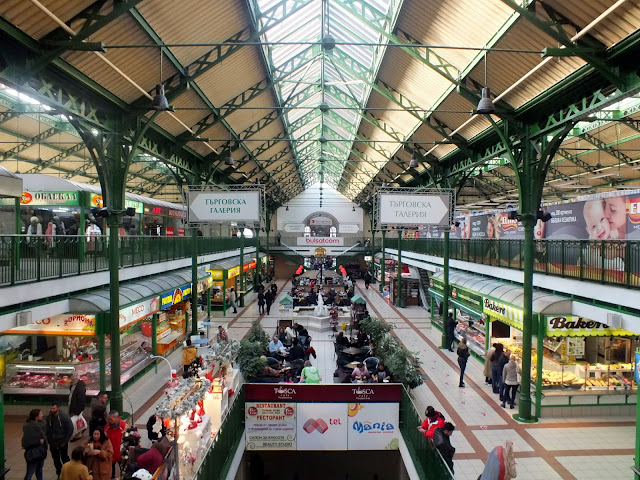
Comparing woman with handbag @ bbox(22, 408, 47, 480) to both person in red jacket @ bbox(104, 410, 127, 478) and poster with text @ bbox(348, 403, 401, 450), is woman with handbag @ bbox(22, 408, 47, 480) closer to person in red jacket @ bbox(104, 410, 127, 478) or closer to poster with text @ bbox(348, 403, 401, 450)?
person in red jacket @ bbox(104, 410, 127, 478)

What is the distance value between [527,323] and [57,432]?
9.63 m

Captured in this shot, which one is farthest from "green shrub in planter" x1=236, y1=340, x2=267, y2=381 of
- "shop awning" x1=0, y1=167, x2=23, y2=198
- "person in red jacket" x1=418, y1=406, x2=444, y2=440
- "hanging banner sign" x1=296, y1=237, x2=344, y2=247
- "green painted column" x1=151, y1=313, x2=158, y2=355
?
"hanging banner sign" x1=296, y1=237, x2=344, y2=247

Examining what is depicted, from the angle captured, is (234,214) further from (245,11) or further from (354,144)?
(354,144)

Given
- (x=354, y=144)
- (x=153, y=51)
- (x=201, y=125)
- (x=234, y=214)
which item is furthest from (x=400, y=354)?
(x=354, y=144)

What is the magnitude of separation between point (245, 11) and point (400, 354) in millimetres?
8987

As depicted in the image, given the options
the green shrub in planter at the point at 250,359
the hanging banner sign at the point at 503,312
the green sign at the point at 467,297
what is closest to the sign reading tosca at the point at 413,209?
the hanging banner sign at the point at 503,312

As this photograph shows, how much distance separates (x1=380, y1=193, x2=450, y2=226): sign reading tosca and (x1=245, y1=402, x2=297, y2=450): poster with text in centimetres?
622

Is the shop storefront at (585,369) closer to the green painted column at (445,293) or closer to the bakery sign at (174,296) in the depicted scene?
the green painted column at (445,293)

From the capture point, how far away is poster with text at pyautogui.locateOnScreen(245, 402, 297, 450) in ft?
28.3

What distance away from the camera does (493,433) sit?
9.16m

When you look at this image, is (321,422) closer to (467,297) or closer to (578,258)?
(578,258)

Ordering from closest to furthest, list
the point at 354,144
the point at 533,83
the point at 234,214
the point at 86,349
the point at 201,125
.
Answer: the point at 533,83, the point at 86,349, the point at 234,214, the point at 201,125, the point at 354,144

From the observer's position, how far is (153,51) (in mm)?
9711

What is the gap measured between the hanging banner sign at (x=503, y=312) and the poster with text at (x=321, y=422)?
5.14 m
